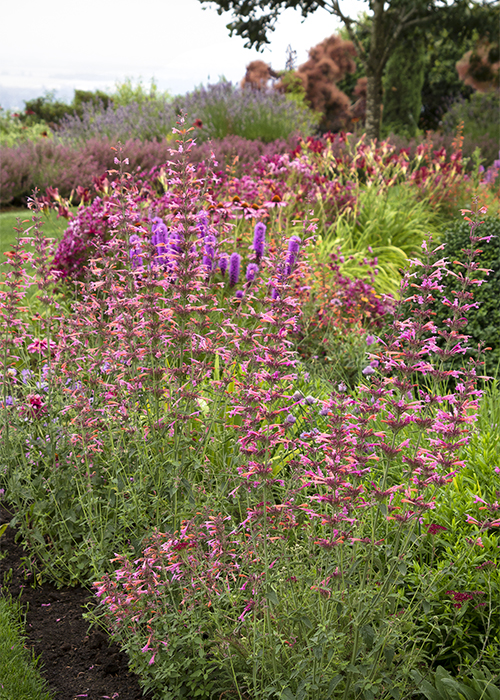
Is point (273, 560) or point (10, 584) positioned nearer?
point (273, 560)

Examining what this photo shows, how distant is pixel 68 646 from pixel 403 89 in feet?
60.4

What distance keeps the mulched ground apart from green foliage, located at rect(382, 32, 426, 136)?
55.5 feet

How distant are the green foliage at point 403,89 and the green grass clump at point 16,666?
17215 millimetres

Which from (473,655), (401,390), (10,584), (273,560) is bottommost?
(10,584)

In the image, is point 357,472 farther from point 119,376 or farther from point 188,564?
point 119,376

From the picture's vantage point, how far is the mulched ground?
226cm

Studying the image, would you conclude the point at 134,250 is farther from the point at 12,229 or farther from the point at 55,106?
the point at 55,106

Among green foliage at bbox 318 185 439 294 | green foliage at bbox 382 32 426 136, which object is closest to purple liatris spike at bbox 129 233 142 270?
green foliage at bbox 318 185 439 294

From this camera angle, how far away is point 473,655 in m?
2.32

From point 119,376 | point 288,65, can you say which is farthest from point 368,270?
point 288,65

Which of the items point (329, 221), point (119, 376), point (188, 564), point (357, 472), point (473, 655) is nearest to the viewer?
point (357, 472)

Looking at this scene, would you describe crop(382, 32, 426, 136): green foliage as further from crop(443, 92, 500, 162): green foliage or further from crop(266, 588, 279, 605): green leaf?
crop(266, 588, 279, 605): green leaf

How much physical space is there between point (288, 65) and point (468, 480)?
642 inches

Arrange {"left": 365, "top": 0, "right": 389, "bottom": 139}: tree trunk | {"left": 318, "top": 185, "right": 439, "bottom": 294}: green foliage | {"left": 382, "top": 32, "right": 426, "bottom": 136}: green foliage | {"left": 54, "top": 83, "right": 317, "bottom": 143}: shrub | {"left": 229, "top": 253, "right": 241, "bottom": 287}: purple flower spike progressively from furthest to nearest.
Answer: {"left": 382, "top": 32, "right": 426, "bottom": 136}: green foliage < {"left": 365, "top": 0, "right": 389, "bottom": 139}: tree trunk < {"left": 54, "top": 83, "right": 317, "bottom": 143}: shrub < {"left": 318, "top": 185, "right": 439, "bottom": 294}: green foliage < {"left": 229, "top": 253, "right": 241, "bottom": 287}: purple flower spike
